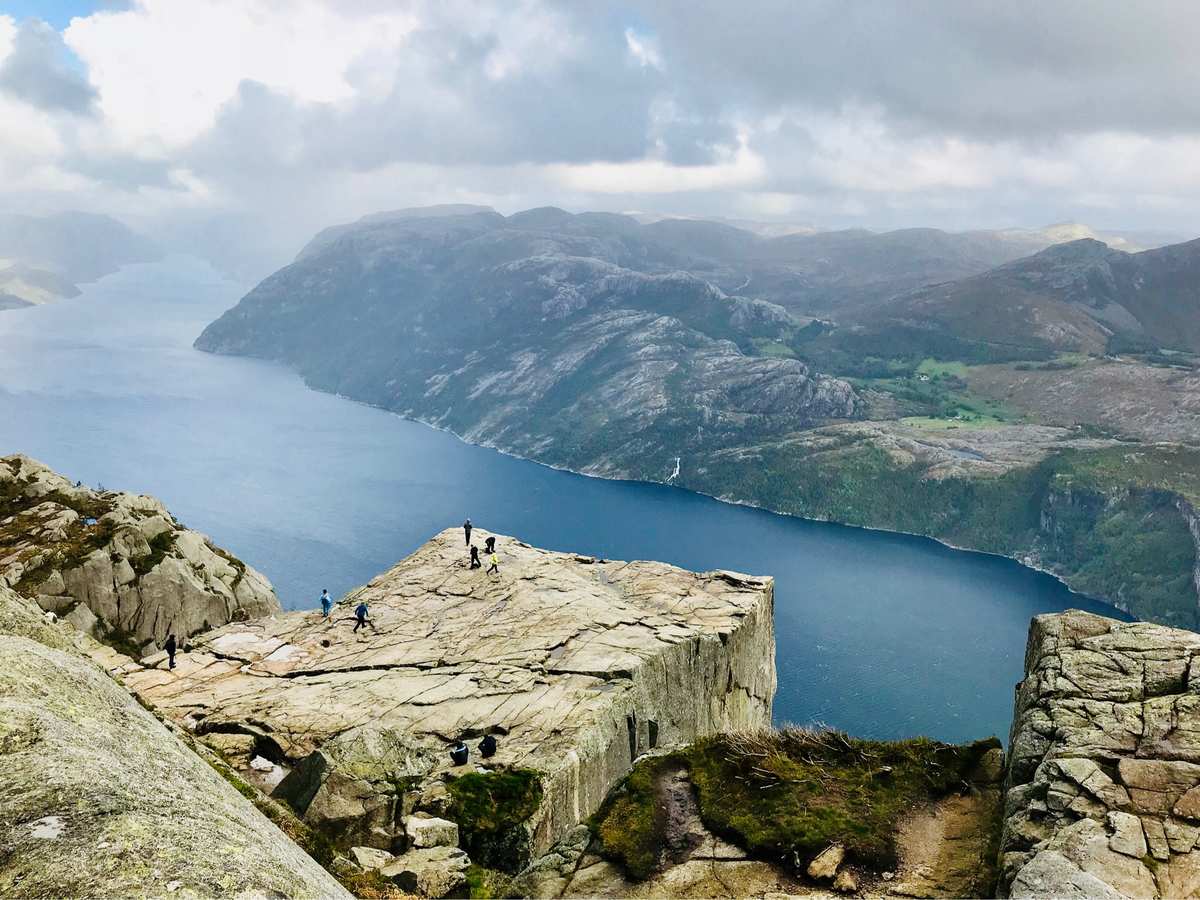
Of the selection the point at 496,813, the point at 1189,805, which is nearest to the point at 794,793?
the point at 1189,805

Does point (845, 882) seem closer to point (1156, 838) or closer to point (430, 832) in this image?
point (1156, 838)

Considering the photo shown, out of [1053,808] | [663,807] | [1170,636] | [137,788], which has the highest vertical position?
[137,788]

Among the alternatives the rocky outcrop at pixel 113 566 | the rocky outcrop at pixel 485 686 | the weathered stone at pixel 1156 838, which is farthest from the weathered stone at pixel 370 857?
the rocky outcrop at pixel 113 566

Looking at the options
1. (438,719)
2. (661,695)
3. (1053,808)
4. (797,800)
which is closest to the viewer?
(1053,808)

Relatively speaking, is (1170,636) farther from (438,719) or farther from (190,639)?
(190,639)

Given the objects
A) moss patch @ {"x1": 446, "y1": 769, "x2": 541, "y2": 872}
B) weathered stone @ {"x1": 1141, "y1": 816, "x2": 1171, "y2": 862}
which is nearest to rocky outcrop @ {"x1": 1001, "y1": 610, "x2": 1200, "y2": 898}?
weathered stone @ {"x1": 1141, "y1": 816, "x2": 1171, "y2": 862}

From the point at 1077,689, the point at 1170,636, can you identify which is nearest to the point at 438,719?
the point at 1077,689

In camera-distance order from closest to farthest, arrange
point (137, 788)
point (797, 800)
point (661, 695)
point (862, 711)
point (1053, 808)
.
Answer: point (137, 788)
point (1053, 808)
point (797, 800)
point (661, 695)
point (862, 711)
